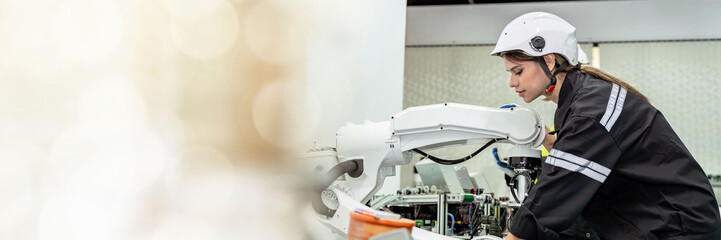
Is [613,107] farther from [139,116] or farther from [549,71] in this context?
[139,116]

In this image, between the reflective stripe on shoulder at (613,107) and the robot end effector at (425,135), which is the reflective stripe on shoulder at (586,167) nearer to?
the reflective stripe on shoulder at (613,107)

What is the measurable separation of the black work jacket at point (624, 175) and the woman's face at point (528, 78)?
9.1 inches

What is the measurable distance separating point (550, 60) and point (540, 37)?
0.31 feet

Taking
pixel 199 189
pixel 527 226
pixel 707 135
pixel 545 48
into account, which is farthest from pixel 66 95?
pixel 707 135

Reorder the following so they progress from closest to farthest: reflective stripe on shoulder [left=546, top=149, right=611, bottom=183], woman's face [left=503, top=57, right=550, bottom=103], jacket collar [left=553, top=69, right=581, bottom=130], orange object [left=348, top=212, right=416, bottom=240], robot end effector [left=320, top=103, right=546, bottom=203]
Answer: orange object [left=348, top=212, right=416, bottom=240]
reflective stripe on shoulder [left=546, top=149, right=611, bottom=183]
jacket collar [left=553, top=69, right=581, bottom=130]
woman's face [left=503, top=57, right=550, bottom=103]
robot end effector [left=320, top=103, right=546, bottom=203]

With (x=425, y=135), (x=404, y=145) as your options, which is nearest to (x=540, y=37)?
(x=425, y=135)

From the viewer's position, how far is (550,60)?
211 centimetres

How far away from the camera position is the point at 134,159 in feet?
3.33

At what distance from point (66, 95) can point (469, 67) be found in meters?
7.89

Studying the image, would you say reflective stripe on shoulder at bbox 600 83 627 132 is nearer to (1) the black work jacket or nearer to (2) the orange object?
(1) the black work jacket

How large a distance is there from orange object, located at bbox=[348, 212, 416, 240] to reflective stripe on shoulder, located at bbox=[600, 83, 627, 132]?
86cm

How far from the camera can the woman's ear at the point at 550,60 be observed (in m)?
2.10

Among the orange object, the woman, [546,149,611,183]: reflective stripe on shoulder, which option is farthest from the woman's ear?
the orange object

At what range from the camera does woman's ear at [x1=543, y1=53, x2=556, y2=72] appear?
210 cm
